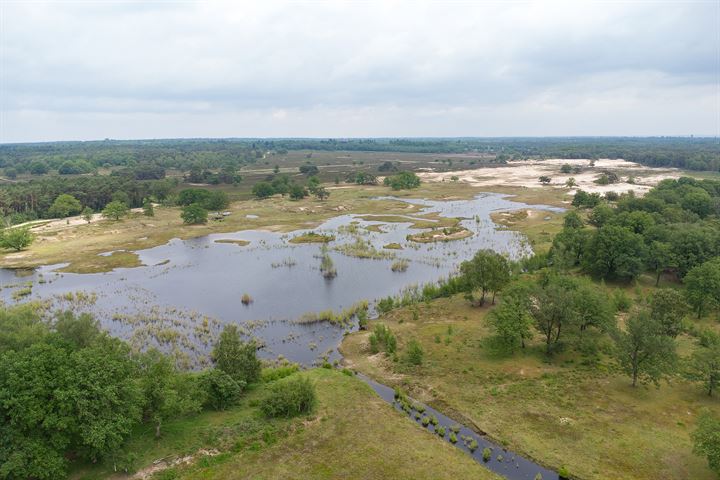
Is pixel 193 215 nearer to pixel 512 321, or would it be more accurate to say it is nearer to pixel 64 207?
pixel 64 207

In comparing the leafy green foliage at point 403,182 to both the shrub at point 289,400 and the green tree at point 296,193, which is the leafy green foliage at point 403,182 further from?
the shrub at point 289,400

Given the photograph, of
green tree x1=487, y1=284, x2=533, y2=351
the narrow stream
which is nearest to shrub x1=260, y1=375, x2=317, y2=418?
the narrow stream

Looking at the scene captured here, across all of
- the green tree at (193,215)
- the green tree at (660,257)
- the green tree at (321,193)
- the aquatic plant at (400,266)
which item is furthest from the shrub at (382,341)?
the green tree at (321,193)

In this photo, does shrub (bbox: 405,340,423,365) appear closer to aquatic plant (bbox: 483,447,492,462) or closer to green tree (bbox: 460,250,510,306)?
aquatic plant (bbox: 483,447,492,462)

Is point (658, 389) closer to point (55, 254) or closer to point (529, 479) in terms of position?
point (529, 479)

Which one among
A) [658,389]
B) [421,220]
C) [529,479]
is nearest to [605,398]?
[658,389]

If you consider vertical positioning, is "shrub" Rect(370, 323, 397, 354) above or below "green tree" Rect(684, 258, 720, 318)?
below

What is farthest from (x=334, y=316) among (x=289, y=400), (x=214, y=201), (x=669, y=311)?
(x=214, y=201)
